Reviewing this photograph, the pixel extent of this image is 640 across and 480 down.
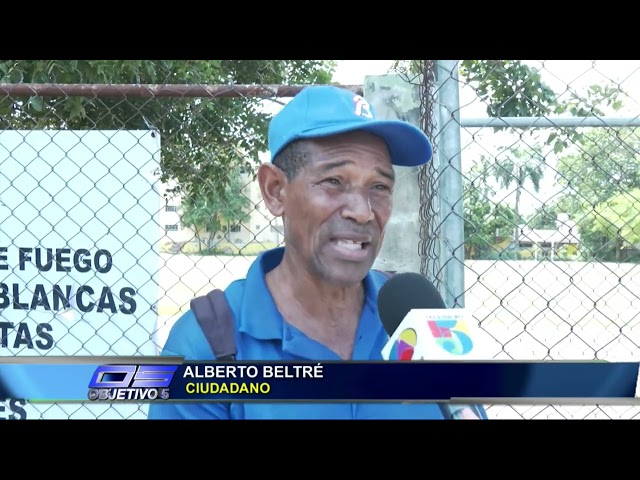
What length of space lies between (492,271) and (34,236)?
1.78 meters

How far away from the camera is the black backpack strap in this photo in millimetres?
2318

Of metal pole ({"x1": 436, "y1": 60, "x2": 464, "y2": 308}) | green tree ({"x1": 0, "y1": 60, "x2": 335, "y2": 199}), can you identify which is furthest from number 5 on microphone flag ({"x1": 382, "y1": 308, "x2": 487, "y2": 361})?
green tree ({"x1": 0, "y1": 60, "x2": 335, "y2": 199})

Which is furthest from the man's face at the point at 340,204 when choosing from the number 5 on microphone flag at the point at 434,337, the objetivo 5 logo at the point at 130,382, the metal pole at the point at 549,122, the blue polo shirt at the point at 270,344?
the objetivo 5 logo at the point at 130,382

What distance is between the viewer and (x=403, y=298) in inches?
89.7

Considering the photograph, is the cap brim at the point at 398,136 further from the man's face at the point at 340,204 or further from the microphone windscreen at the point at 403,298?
the microphone windscreen at the point at 403,298

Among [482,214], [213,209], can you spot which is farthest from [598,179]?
[213,209]

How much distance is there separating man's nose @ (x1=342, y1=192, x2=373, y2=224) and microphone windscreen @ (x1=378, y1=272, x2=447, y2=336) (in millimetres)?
266

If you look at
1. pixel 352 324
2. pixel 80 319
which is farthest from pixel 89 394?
pixel 352 324

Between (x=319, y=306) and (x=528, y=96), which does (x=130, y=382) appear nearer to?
(x=319, y=306)

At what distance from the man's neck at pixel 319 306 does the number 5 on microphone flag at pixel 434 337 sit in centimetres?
17

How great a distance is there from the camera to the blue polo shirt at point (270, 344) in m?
2.31

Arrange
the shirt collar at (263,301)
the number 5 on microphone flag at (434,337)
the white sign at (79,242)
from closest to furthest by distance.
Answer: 1. the number 5 on microphone flag at (434,337)
2. the shirt collar at (263,301)
3. the white sign at (79,242)

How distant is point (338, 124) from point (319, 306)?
67 cm

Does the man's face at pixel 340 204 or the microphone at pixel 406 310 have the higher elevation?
the man's face at pixel 340 204
